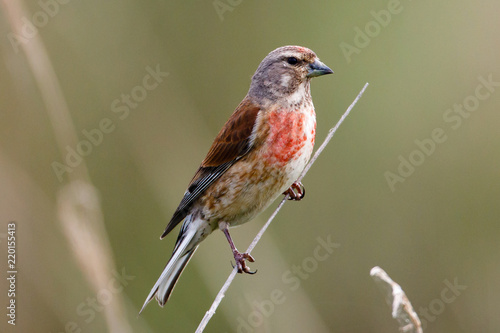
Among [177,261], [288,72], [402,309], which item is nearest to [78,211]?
[177,261]

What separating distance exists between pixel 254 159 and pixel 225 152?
0.20m

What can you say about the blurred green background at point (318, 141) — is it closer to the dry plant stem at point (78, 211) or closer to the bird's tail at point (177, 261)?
the bird's tail at point (177, 261)

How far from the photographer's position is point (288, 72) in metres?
3.62

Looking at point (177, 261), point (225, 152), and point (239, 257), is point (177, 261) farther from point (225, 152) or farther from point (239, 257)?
point (225, 152)

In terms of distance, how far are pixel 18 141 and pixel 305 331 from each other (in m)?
2.16

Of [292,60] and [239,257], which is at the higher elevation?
[292,60]

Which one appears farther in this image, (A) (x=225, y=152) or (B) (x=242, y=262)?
(A) (x=225, y=152)

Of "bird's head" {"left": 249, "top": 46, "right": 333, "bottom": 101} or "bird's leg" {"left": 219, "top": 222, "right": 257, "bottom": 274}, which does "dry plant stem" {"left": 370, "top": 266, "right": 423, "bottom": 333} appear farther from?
"bird's head" {"left": 249, "top": 46, "right": 333, "bottom": 101}

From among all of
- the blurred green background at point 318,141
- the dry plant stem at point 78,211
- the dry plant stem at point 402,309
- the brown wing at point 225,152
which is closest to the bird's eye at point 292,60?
the brown wing at point 225,152

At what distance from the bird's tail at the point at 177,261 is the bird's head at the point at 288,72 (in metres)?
0.83

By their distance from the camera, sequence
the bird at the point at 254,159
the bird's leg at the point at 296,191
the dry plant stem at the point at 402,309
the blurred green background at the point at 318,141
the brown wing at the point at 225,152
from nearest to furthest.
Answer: the dry plant stem at the point at 402,309
the bird at the point at 254,159
the brown wing at the point at 225,152
the bird's leg at the point at 296,191
the blurred green background at the point at 318,141

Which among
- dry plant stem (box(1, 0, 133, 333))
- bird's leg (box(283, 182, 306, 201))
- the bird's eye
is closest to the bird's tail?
dry plant stem (box(1, 0, 133, 333))

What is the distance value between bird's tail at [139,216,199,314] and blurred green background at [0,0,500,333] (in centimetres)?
29

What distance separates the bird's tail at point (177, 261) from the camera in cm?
354
